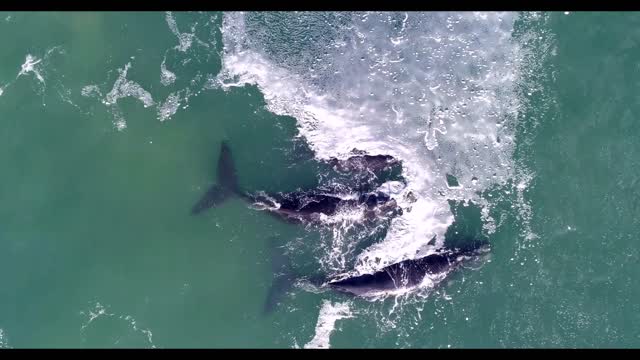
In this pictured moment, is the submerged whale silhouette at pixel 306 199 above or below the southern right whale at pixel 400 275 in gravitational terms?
above

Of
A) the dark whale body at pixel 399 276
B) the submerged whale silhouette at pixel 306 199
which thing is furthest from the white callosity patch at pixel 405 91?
the submerged whale silhouette at pixel 306 199

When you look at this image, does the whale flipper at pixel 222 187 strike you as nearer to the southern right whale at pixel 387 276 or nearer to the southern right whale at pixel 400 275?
the southern right whale at pixel 387 276

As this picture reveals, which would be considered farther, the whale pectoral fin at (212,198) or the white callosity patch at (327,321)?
the whale pectoral fin at (212,198)

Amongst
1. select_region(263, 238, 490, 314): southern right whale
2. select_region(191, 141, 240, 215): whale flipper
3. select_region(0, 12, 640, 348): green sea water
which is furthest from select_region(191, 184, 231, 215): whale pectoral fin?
select_region(263, 238, 490, 314): southern right whale

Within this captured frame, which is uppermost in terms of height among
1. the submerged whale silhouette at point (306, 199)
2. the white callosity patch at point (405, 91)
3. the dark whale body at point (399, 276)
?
the white callosity patch at point (405, 91)

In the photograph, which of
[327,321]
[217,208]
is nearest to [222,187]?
[217,208]
